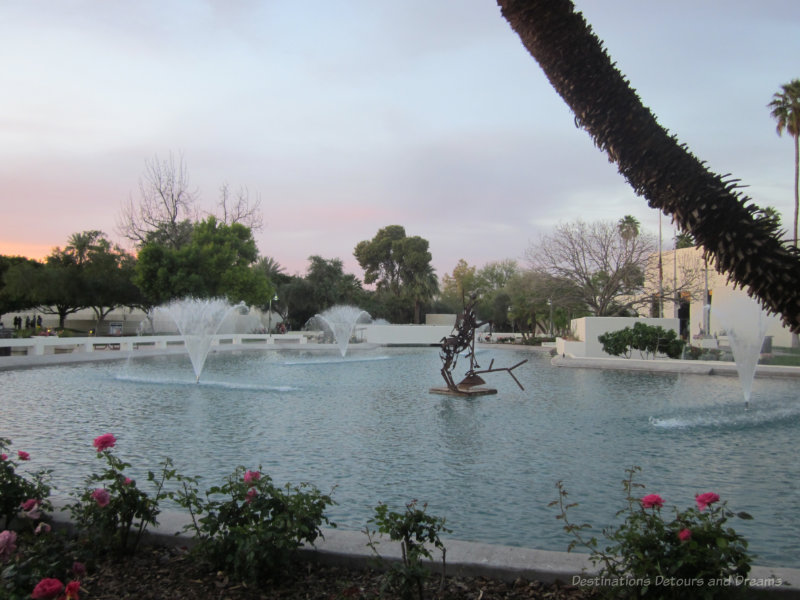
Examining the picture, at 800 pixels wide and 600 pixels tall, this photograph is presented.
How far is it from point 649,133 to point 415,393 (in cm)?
1202

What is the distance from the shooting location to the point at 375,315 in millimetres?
58688

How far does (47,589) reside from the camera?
2.74 meters

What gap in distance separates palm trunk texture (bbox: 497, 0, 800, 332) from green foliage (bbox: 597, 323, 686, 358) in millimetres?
23185

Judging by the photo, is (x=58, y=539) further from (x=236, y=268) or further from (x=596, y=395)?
(x=236, y=268)

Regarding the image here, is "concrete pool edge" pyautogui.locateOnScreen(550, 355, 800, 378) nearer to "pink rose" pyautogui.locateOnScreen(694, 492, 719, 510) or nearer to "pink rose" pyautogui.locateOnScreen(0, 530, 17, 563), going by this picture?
"pink rose" pyautogui.locateOnScreen(694, 492, 719, 510)

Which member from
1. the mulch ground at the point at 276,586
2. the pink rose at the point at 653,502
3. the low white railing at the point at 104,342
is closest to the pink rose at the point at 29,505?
the mulch ground at the point at 276,586

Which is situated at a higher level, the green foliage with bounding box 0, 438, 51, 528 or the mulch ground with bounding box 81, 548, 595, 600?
the green foliage with bounding box 0, 438, 51, 528

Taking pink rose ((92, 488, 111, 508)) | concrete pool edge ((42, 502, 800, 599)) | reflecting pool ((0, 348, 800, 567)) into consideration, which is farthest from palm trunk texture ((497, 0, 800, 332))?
pink rose ((92, 488, 111, 508))

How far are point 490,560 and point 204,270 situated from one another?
124 feet

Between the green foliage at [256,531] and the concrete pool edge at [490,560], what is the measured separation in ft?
0.70

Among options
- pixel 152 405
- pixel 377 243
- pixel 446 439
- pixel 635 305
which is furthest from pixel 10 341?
pixel 377 243

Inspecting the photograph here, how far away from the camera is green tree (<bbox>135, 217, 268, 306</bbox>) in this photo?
37.8 m

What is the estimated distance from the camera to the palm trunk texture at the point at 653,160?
3.64 metres

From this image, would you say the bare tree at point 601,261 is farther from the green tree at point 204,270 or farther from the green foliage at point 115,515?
the green foliage at point 115,515
